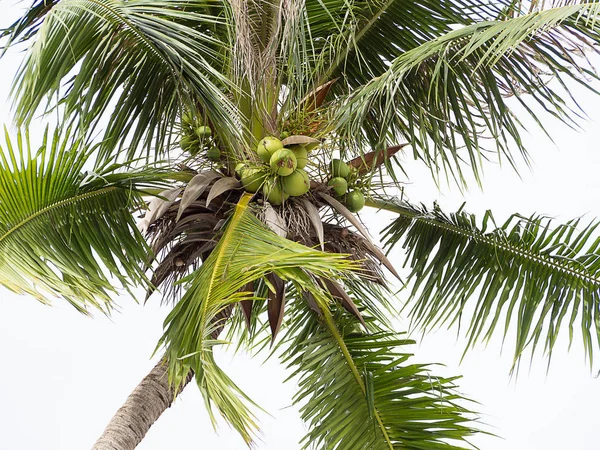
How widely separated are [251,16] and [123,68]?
1.75 ft

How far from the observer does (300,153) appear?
287 cm

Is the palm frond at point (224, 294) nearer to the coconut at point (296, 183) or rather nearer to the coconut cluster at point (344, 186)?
the coconut at point (296, 183)

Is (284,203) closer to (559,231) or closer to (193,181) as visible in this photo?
(193,181)

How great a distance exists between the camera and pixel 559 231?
3064 mm

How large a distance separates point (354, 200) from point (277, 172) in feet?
1.10

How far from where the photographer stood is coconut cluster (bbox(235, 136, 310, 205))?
9.11 feet

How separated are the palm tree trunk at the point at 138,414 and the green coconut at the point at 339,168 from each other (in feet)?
3.00

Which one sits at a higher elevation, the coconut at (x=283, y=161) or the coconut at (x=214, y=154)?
the coconut at (x=214, y=154)

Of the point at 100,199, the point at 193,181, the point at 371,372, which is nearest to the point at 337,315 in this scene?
the point at 371,372

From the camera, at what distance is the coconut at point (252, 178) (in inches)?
113

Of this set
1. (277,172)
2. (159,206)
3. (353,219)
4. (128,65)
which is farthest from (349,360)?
(128,65)

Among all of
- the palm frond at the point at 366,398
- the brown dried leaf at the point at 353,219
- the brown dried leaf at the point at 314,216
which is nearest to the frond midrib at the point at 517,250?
the brown dried leaf at the point at 353,219

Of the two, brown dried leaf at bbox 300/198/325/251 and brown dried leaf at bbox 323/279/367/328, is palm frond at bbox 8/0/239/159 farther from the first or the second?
brown dried leaf at bbox 323/279/367/328

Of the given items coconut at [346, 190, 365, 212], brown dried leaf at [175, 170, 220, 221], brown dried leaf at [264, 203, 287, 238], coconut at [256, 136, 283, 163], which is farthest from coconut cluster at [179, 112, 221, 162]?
coconut at [346, 190, 365, 212]
